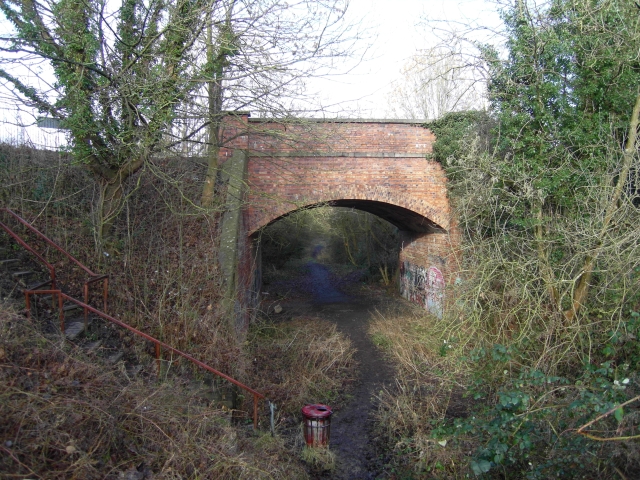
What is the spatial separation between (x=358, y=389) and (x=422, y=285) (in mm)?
6585

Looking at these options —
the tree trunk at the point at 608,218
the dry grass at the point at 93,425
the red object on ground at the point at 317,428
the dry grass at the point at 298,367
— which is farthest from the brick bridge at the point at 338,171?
the dry grass at the point at 93,425

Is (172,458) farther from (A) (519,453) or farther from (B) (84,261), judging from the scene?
(B) (84,261)

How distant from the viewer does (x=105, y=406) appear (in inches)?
163

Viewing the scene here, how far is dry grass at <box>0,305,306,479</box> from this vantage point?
11.5 ft

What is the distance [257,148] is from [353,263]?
47.5ft

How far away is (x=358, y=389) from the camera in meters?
8.69

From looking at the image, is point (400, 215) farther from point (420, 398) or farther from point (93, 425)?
point (93, 425)

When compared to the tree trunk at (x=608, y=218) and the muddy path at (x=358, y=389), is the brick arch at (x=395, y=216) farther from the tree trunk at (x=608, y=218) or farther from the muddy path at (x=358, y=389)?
the tree trunk at (x=608, y=218)

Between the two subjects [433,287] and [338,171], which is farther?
[433,287]

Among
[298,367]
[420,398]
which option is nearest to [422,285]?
[298,367]

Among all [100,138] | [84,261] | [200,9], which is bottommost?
[84,261]

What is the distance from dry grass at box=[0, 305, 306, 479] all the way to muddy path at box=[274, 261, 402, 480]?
130 cm

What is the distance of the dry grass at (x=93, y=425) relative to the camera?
349 cm

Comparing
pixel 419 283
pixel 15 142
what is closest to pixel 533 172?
pixel 419 283
